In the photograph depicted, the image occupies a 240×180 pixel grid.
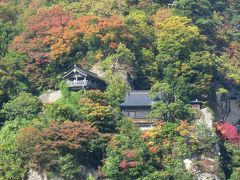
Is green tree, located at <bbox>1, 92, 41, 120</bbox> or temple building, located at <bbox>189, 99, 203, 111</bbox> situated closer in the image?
green tree, located at <bbox>1, 92, 41, 120</bbox>

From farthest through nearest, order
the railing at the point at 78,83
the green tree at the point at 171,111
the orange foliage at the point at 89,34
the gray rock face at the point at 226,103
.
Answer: the gray rock face at the point at 226,103 → the orange foliage at the point at 89,34 → the railing at the point at 78,83 → the green tree at the point at 171,111

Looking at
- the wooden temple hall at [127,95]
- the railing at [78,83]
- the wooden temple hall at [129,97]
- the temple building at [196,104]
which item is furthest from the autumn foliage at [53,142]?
the temple building at [196,104]

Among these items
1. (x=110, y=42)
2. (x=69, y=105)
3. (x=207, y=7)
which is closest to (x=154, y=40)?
(x=110, y=42)

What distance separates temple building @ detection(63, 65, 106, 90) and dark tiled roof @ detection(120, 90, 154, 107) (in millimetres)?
2290

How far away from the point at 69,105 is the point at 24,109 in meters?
3.39

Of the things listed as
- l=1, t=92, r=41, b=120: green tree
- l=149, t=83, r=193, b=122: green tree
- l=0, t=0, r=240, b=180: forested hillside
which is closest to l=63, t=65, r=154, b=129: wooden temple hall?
l=0, t=0, r=240, b=180: forested hillside

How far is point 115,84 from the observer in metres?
49.4

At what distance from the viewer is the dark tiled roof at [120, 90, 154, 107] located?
48.3 metres

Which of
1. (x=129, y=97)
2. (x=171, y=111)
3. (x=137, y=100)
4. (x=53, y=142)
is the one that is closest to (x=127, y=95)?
(x=129, y=97)

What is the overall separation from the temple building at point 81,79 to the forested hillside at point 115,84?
37.9 inches

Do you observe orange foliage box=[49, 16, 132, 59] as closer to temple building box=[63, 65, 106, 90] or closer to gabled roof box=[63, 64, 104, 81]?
gabled roof box=[63, 64, 104, 81]

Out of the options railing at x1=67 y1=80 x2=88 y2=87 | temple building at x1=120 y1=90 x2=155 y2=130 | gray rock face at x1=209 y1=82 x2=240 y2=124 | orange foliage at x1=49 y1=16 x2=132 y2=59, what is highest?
orange foliage at x1=49 y1=16 x2=132 y2=59

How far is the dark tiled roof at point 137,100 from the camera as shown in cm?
4831

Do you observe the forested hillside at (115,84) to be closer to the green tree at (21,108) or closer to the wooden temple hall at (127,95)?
the green tree at (21,108)
